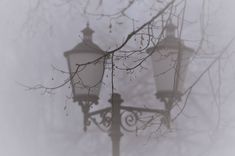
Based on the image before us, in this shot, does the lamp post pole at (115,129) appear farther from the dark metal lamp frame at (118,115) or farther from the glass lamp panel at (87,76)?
the glass lamp panel at (87,76)

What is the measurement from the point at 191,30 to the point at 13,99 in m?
3.30

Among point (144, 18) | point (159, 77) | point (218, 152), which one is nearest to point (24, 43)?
point (144, 18)

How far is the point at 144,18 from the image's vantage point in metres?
8.53

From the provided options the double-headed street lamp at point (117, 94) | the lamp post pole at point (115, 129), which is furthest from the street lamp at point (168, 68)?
the lamp post pole at point (115, 129)

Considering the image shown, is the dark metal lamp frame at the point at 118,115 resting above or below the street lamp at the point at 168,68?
below

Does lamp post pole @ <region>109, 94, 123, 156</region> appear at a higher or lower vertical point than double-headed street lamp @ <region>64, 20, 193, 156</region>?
lower

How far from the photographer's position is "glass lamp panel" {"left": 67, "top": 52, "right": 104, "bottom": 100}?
468cm

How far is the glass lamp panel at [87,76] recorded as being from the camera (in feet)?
15.4

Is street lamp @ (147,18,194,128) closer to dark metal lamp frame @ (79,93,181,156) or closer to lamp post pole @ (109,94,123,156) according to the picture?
dark metal lamp frame @ (79,93,181,156)

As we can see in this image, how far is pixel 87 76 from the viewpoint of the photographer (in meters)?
4.70

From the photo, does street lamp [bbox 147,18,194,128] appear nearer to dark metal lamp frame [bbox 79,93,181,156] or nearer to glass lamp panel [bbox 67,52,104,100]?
dark metal lamp frame [bbox 79,93,181,156]

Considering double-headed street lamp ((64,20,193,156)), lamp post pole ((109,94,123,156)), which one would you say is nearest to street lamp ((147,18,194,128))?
double-headed street lamp ((64,20,193,156))

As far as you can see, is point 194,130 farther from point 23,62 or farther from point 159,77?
point 159,77

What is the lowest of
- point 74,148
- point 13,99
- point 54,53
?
point 74,148
